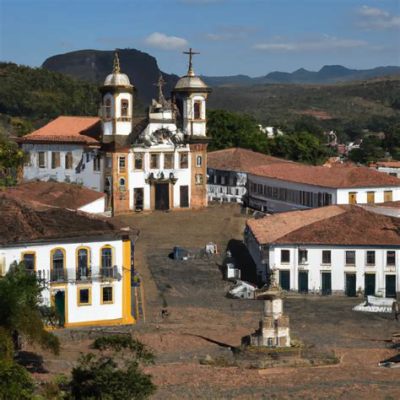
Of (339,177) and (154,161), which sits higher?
(154,161)

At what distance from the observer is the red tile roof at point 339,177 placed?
2336 inches

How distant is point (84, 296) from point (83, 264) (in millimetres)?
1130

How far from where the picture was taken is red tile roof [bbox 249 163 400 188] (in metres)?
59.3

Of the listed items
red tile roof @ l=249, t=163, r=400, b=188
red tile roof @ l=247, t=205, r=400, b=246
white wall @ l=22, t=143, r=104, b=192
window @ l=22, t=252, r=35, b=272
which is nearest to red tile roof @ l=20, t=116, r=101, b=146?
white wall @ l=22, t=143, r=104, b=192

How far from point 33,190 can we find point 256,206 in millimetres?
18135

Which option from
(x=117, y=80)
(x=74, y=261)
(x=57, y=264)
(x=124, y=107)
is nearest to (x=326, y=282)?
(x=74, y=261)

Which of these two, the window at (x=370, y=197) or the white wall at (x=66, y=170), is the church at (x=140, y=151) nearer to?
the white wall at (x=66, y=170)

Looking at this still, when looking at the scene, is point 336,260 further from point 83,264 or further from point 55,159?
point 55,159

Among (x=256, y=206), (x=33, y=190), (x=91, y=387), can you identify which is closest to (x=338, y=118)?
(x=256, y=206)

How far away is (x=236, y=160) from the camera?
72.1 m

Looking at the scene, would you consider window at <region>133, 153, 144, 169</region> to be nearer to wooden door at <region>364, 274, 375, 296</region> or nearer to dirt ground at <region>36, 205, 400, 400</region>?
dirt ground at <region>36, 205, 400, 400</region>

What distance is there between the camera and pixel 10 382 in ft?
68.3

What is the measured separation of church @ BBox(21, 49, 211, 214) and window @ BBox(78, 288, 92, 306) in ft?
85.1

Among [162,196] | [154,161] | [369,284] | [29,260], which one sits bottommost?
[369,284]
